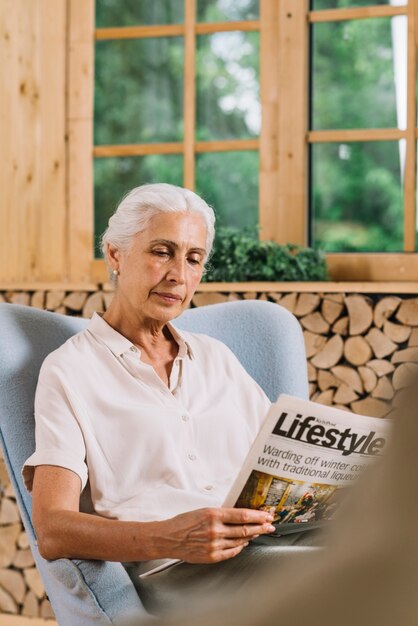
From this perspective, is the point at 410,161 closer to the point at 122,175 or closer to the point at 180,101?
the point at 180,101

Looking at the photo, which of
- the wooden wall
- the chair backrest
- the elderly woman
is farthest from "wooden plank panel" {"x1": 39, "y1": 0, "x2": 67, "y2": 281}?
the elderly woman

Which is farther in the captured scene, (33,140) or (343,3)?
(33,140)

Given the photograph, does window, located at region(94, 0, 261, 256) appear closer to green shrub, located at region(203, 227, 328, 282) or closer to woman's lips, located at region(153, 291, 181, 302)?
green shrub, located at region(203, 227, 328, 282)

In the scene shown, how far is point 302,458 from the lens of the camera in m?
1.53

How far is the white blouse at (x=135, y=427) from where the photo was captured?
5.68 ft

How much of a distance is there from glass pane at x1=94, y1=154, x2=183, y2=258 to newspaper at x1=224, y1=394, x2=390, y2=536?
1.79 metres

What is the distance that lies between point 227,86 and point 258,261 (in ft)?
2.16

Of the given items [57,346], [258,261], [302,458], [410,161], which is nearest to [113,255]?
[57,346]

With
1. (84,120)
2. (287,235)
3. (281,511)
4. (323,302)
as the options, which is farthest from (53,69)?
(281,511)

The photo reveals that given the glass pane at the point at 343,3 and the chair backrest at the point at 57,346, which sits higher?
the glass pane at the point at 343,3

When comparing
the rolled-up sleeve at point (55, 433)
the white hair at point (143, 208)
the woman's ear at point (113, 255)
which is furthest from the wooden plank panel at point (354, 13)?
the rolled-up sleeve at point (55, 433)

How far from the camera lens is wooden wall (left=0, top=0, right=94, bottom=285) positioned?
321cm

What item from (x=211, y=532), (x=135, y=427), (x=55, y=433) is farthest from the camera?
(x=135, y=427)

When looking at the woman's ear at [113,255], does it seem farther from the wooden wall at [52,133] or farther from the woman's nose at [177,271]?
the wooden wall at [52,133]
